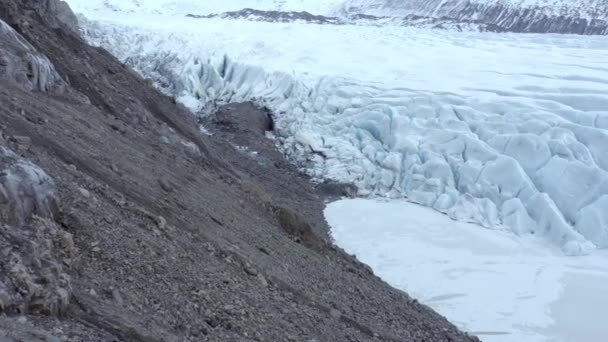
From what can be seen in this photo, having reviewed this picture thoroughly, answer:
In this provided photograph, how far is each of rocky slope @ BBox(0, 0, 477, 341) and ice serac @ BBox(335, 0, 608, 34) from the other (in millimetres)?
21696

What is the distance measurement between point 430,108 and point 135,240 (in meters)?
9.30

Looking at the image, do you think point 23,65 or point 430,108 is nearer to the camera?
point 23,65

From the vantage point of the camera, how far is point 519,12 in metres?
28.7

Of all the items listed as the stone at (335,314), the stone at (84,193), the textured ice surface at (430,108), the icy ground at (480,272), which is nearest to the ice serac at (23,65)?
the stone at (84,193)

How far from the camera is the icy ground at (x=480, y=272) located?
7.49 meters

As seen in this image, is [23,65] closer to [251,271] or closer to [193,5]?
[251,271]

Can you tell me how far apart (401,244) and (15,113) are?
577cm

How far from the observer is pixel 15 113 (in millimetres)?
4828

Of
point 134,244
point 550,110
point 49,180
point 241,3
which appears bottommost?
point 241,3

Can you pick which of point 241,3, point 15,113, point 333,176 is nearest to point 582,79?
point 333,176

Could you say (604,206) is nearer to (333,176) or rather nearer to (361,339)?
(333,176)

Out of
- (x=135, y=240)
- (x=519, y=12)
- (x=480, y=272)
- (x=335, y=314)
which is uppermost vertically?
(x=135, y=240)

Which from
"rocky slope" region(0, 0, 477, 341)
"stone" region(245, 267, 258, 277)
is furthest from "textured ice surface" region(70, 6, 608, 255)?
"stone" region(245, 267, 258, 277)

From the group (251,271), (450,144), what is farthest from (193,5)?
(251,271)
